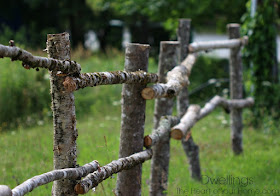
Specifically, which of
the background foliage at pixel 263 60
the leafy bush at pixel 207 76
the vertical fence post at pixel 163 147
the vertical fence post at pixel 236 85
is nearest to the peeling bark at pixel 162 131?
the vertical fence post at pixel 163 147

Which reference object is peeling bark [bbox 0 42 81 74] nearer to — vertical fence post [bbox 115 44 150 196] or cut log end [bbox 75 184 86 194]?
cut log end [bbox 75 184 86 194]

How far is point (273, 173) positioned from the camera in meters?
4.82

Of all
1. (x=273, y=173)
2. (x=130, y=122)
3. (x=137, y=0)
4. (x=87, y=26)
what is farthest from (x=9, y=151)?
(x=87, y=26)

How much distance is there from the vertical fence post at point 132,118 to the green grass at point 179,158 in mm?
203

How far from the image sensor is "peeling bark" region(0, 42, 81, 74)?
6.07ft

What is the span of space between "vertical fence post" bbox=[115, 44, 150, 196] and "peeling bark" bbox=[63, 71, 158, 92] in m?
0.10

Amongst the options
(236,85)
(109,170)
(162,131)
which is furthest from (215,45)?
(109,170)

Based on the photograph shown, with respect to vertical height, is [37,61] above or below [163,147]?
above

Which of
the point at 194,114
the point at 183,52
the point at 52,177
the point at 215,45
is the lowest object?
the point at 52,177

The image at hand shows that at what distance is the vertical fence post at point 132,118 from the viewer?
294 cm

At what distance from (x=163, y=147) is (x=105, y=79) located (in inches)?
59.6

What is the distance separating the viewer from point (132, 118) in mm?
2939

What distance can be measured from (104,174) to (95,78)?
60 centimetres

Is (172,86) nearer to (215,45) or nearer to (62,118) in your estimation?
(62,118)
